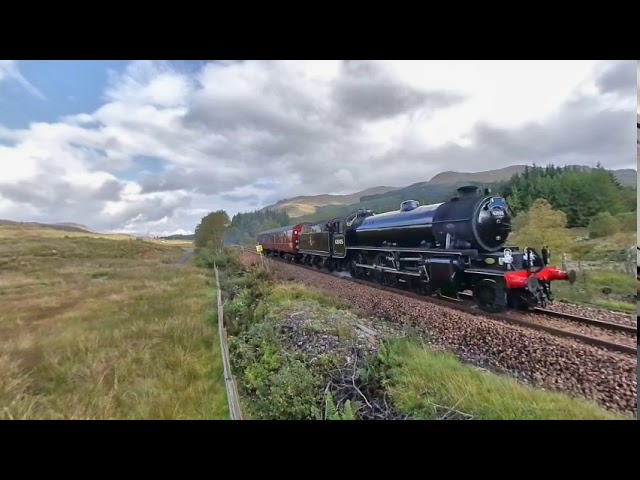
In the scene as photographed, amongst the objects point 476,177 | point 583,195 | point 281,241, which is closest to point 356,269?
point 281,241

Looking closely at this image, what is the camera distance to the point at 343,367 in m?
2.26

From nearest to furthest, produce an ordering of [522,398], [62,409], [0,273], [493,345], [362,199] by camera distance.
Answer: [522,398] < [62,409] < [493,345] < [0,273] < [362,199]

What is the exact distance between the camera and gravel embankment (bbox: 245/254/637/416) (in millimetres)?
1766

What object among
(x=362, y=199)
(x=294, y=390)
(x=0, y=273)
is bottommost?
(x=294, y=390)

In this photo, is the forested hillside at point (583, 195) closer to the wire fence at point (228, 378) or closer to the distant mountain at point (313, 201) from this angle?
the distant mountain at point (313, 201)

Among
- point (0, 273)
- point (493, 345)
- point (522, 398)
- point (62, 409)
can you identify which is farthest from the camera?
point (0, 273)

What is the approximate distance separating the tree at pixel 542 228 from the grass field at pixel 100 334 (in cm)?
243

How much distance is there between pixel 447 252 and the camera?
3.26 m

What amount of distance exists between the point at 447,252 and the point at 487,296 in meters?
0.62

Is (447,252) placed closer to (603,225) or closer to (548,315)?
(548,315)

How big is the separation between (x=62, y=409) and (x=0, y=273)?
1.11 m

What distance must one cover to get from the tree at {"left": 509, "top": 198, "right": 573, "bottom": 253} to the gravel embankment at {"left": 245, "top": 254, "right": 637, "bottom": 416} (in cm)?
61

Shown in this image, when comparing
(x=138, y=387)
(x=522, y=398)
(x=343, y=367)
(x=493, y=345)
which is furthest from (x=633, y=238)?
(x=138, y=387)
